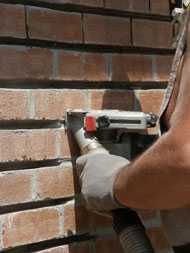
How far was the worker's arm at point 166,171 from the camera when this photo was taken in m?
1.62

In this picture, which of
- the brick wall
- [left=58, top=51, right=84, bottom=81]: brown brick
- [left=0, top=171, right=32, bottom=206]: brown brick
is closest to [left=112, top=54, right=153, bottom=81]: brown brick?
the brick wall

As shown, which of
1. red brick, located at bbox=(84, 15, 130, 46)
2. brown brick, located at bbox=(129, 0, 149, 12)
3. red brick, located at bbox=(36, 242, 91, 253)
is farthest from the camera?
brown brick, located at bbox=(129, 0, 149, 12)

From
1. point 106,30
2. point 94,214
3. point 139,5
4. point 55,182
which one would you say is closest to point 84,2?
point 106,30

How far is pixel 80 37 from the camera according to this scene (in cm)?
226

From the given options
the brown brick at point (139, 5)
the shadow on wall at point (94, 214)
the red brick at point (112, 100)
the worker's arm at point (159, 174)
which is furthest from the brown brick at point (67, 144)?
the brown brick at point (139, 5)

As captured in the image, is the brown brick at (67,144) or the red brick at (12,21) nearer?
the red brick at (12,21)

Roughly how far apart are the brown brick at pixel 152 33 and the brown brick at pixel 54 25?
0.92 feet

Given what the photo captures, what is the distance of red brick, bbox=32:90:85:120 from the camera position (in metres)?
2.15

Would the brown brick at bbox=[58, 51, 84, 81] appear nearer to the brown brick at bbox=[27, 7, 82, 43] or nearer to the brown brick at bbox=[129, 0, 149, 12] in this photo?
the brown brick at bbox=[27, 7, 82, 43]

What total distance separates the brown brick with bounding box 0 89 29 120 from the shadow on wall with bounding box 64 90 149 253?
0.70 feet

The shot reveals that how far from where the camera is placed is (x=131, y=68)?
2.42 meters

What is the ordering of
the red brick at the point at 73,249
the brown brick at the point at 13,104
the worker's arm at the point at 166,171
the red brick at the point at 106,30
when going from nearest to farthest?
the worker's arm at the point at 166,171, the brown brick at the point at 13,104, the red brick at the point at 73,249, the red brick at the point at 106,30

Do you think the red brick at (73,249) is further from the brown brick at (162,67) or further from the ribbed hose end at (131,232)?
the brown brick at (162,67)

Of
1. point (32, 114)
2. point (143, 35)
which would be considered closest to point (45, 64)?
point (32, 114)
